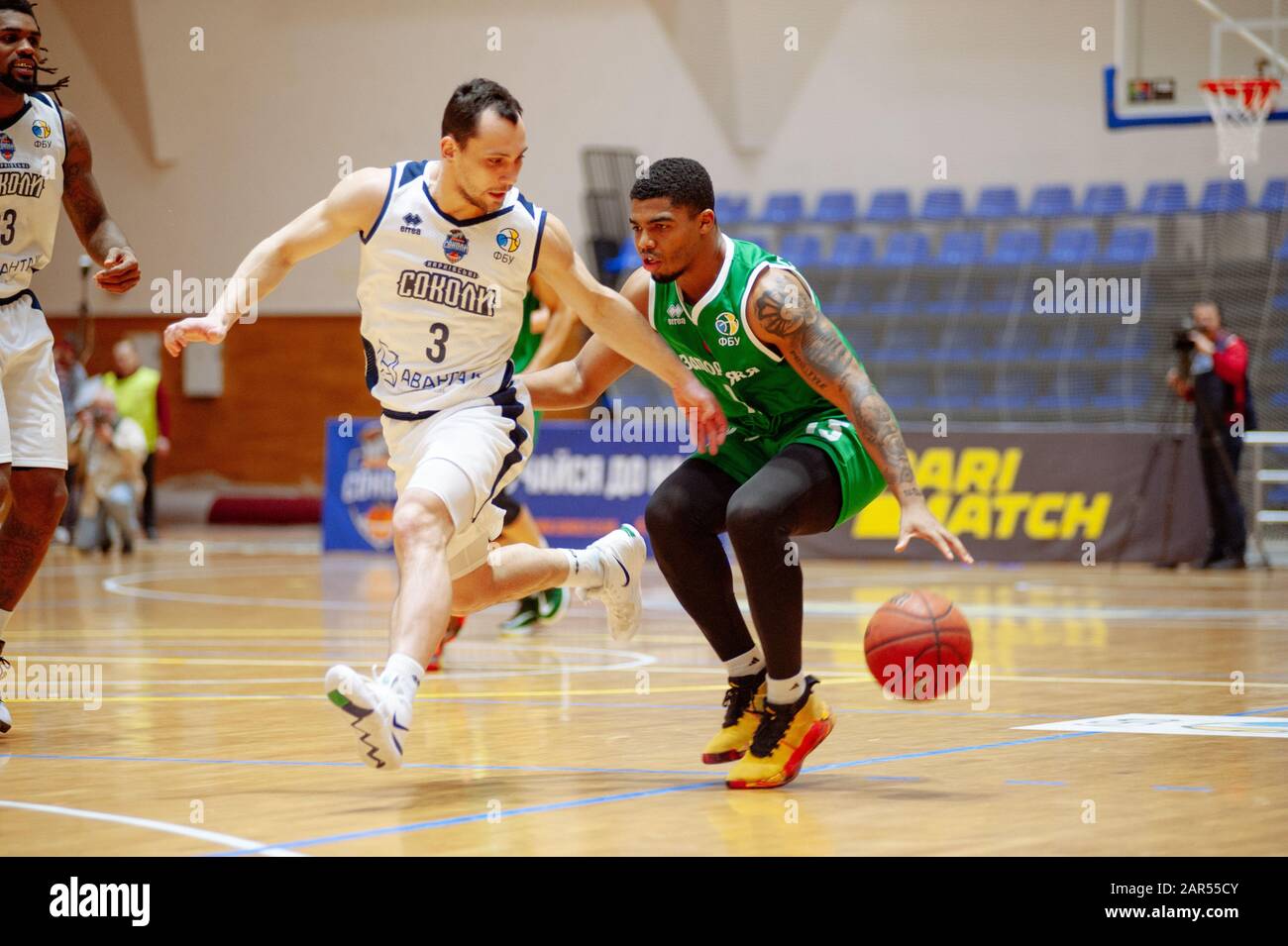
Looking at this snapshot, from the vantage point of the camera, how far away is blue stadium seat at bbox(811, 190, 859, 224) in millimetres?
20875

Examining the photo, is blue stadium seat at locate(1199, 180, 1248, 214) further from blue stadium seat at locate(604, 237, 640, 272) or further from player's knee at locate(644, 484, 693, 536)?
player's knee at locate(644, 484, 693, 536)

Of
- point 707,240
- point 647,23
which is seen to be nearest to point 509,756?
point 707,240

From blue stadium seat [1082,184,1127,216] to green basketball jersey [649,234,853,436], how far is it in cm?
1565

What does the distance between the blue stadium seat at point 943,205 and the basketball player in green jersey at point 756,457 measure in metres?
15.8

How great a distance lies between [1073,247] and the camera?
63.4 ft

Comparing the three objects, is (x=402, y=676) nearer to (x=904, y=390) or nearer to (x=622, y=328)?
(x=622, y=328)

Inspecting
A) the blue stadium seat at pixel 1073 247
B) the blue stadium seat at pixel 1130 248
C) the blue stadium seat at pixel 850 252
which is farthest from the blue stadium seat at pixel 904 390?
the blue stadium seat at pixel 1130 248

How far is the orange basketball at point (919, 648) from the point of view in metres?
5.18

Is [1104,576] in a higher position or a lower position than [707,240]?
lower

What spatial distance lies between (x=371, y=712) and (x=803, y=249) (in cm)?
1729

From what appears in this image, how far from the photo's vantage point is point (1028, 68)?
20.9 m
